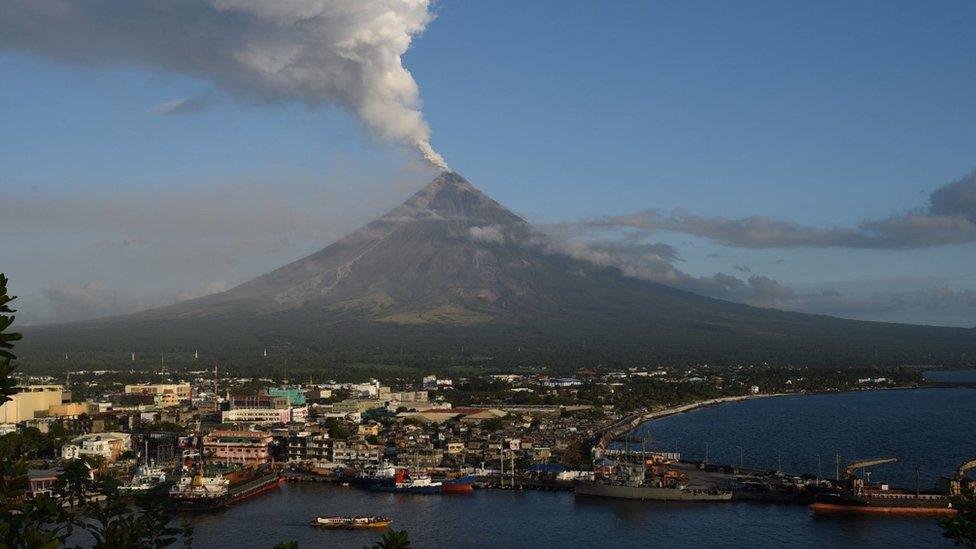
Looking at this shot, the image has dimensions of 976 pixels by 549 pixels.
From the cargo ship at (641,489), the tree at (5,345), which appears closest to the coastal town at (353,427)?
the cargo ship at (641,489)

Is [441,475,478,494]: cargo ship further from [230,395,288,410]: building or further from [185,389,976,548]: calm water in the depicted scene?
[230,395,288,410]: building

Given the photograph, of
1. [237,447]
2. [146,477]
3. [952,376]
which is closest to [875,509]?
[146,477]

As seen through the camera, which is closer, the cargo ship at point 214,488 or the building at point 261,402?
the cargo ship at point 214,488

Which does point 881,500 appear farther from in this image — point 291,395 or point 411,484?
point 291,395

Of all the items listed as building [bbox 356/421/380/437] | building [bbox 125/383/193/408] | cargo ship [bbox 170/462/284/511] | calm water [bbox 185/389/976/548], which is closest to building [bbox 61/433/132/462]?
cargo ship [bbox 170/462/284/511]

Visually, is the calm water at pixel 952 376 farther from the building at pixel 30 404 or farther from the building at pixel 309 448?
the building at pixel 30 404

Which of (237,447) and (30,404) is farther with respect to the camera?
(30,404)
